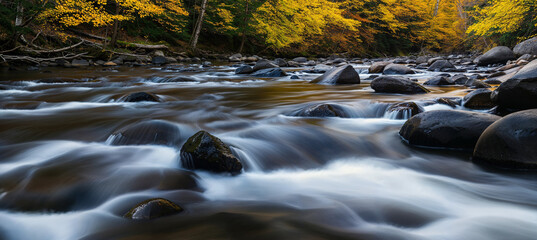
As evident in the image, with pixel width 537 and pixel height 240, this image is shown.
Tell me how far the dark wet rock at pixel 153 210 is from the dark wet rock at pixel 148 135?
141 cm

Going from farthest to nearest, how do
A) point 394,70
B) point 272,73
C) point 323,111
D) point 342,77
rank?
point 394,70, point 272,73, point 342,77, point 323,111

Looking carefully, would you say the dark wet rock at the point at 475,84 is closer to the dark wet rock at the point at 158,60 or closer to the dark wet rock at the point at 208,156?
the dark wet rock at the point at 208,156

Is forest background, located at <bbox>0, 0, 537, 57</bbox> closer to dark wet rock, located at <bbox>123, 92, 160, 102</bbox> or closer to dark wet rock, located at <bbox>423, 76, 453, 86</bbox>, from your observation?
dark wet rock, located at <bbox>123, 92, 160, 102</bbox>

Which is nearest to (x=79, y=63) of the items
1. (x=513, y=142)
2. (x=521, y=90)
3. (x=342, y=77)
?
(x=342, y=77)

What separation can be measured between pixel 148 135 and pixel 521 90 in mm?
3725

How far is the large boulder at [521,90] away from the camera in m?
3.31

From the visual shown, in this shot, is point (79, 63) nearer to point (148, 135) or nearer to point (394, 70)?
point (148, 135)

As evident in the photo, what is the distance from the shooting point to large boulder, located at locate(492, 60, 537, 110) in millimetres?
3314

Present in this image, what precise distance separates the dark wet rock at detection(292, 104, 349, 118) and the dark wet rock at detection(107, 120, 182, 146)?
1.72 m

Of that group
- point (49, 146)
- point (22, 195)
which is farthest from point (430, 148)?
point (49, 146)

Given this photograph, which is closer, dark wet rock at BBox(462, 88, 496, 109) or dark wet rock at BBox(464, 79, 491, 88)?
dark wet rock at BBox(462, 88, 496, 109)

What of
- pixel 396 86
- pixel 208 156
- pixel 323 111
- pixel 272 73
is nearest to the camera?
pixel 208 156

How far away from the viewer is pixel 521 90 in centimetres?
339

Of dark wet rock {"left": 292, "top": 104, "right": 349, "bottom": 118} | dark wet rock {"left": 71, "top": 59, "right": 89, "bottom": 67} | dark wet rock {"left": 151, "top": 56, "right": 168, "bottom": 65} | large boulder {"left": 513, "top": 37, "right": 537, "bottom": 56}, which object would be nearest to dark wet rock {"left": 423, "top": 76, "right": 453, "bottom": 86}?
dark wet rock {"left": 292, "top": 104, "right": 349, "bottom": 118}
